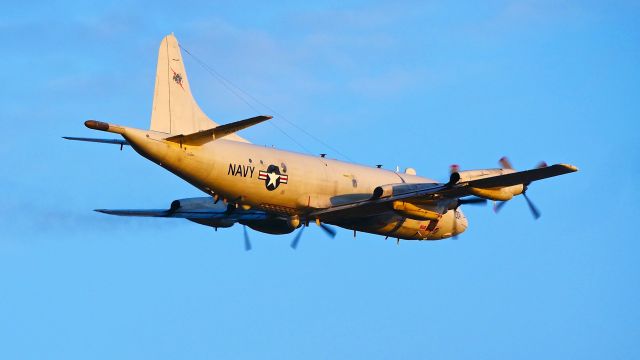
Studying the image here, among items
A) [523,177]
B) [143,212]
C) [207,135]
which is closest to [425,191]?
[523,177]

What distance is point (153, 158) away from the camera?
46.1m

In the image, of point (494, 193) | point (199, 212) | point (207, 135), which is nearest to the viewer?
point (207, 135)

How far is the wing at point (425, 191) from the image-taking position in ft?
157

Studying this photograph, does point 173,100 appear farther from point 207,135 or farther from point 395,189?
point 395,189

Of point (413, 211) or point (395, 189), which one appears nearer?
point (395, 189)

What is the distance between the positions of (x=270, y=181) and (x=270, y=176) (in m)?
0.20

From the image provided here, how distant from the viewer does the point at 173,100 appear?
48219 millimetres

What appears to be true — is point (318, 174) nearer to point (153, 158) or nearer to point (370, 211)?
point (370, 211)

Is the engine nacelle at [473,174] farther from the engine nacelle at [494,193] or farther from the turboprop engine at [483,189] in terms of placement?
the engine nacelle at [494,193]

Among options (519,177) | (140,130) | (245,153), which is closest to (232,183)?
(245,153)

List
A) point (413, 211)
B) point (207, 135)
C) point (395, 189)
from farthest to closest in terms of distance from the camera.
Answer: point (413, 211), point (395, 189), point (207, 135)

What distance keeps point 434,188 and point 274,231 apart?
342 inches

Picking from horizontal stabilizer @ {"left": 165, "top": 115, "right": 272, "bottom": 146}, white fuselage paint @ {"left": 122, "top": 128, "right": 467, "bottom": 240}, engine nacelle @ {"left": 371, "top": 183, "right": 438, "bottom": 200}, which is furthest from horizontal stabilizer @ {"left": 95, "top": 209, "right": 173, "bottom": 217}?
engine nacelle @ {"left": 371, "top": 183, "right": 438, "bottom": 200}

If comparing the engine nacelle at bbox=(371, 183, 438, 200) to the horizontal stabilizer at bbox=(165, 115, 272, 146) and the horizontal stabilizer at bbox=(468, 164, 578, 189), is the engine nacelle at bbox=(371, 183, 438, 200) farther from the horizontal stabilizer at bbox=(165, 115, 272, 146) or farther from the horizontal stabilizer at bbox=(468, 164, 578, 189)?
the horizontal stabilizer at bbox=(165, 115, 272, 146)
